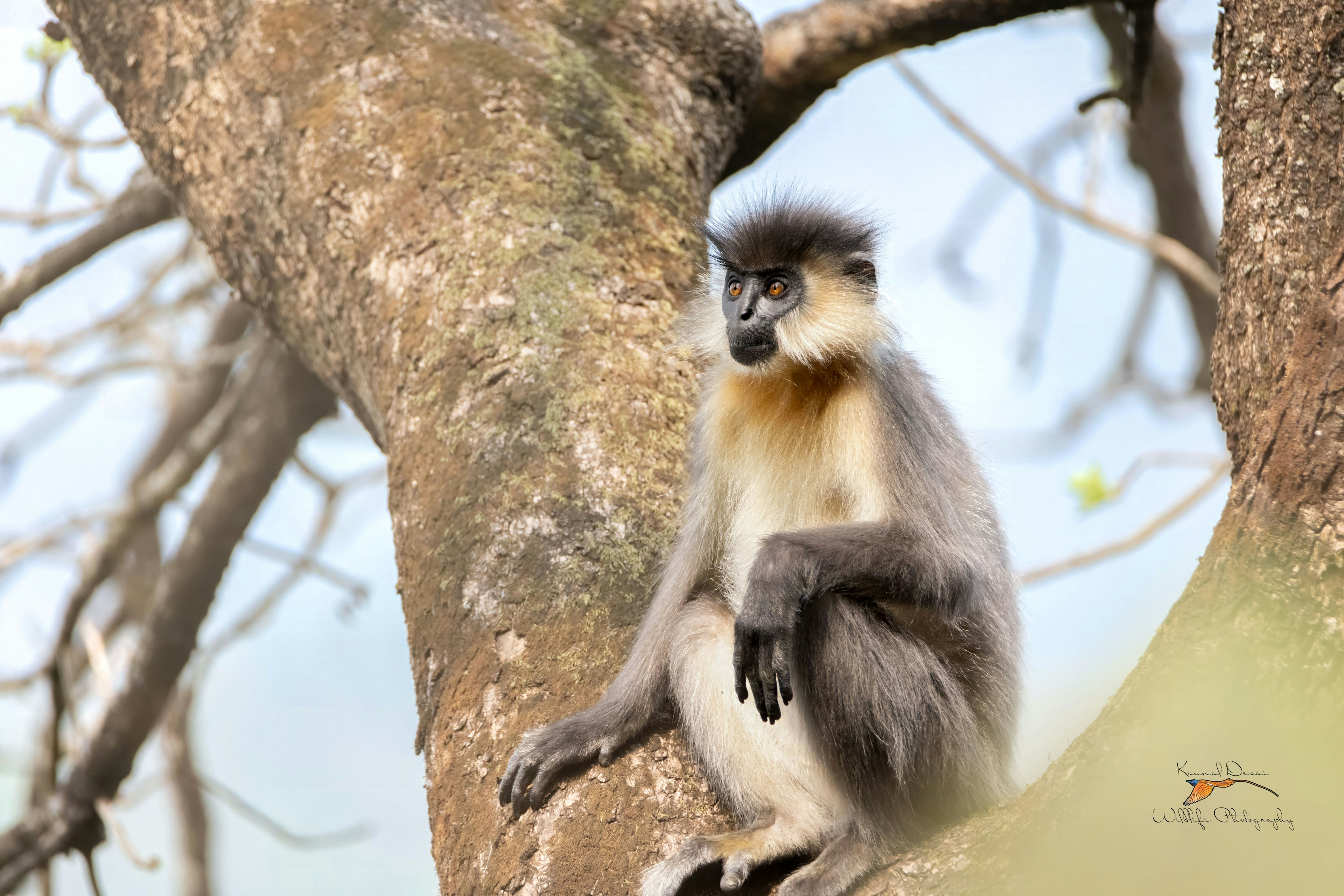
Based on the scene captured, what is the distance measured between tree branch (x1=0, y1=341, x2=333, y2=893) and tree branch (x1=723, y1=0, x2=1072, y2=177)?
2413 mm

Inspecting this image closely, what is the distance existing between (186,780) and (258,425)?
8.89 feet

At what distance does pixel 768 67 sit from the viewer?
16.5ft

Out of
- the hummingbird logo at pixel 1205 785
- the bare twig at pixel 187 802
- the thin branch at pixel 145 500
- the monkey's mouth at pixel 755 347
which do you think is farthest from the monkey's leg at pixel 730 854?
the bare twig at pixel 187 802

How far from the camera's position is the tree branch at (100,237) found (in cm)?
528

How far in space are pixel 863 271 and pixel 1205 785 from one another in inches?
90.6

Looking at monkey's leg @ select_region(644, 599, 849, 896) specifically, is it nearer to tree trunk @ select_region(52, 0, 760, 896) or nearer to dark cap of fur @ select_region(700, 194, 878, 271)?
tree trunk @ select_region(52, 0, 760, 896)

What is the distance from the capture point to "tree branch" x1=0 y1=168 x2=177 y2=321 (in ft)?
17.3

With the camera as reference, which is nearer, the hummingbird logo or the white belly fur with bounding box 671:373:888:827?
the hummingbird logo

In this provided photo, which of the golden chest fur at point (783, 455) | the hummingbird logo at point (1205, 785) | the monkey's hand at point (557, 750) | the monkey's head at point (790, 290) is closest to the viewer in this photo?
the hummingbird logo at point (1205, 785)

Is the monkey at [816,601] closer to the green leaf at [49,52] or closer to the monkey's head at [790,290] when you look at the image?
the monkey's head at [790,290]

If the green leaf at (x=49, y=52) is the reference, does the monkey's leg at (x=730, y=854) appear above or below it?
below

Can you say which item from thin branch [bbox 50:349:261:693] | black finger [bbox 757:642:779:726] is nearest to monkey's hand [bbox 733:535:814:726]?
black finger [bbox 757:642:779:726]

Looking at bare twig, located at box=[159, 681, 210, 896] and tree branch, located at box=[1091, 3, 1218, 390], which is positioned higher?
tree branch, located at box=[1091, 3, 1218, 390]

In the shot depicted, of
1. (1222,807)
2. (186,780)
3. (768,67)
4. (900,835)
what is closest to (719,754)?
(900,835)
